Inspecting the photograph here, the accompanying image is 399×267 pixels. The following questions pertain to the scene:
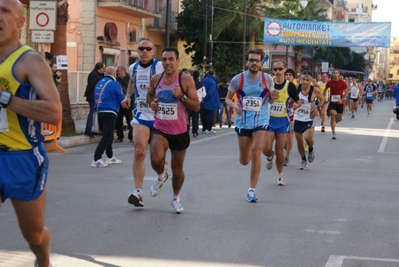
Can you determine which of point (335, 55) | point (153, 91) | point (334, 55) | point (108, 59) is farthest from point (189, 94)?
point (335, 55)

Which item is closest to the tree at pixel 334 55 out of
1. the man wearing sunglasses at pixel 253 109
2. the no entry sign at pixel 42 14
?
the no entry sign at pixel 42 14

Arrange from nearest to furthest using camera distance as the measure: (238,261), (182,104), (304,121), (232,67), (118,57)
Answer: (238,261) → (182,104) → (304,121) → (118,57) → (232,67)

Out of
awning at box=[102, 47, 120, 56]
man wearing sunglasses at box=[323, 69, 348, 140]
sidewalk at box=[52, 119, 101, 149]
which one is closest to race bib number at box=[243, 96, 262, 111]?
sidewalk at box=[52, 119, 101, 149]

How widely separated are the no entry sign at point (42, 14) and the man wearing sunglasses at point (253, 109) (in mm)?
8421

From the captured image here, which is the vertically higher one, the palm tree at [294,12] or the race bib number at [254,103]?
the palm tree at [294,12]

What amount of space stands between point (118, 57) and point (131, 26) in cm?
252

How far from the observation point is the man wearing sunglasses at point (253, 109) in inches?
412

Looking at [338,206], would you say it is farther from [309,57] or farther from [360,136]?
[309,57]

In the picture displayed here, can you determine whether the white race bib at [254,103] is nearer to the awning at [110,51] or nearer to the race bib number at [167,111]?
the race bib number at [167,111]

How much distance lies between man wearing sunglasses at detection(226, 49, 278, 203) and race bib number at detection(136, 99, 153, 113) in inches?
48.8

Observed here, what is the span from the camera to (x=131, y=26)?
39688 millimetres

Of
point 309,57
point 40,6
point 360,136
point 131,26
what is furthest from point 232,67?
point 309,57

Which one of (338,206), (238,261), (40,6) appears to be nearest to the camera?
(238,261)

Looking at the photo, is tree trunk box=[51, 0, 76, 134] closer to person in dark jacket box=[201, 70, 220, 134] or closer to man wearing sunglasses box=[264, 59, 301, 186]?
person in dark jacket box=[201, 70, 220, 134]
